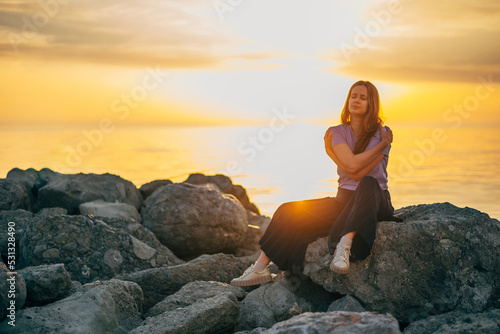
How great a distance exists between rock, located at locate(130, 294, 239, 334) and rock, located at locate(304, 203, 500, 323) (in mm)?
1192

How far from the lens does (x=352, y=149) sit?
6.62 m

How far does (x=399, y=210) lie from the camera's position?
7.07m

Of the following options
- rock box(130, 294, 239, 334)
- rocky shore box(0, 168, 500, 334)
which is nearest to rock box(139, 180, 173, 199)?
rocky shore box(0, 168, 500, 334)

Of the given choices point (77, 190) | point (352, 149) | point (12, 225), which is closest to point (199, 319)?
point (352, 149)

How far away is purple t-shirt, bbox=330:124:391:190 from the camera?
6453 mm

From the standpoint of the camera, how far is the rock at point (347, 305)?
5.87 meters

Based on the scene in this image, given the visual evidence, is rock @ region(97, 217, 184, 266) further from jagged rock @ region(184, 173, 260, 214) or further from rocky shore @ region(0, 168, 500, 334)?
jagged rock @ region(184, 173, 260, 214)

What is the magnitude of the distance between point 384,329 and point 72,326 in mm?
3176

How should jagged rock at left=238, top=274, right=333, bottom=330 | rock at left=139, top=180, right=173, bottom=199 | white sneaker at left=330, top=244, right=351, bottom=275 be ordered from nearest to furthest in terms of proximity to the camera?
white sneaker at left=330, top=244, right=351, bottom=275, jagged rock at left=238, top=274, right=333, bottom=330, rock at left=139, top=180, right=173, bottom=199

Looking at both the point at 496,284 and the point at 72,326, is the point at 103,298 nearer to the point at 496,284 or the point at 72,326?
the point at 72,326

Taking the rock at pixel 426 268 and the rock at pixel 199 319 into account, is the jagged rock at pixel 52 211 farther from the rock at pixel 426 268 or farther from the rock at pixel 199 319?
the rock at pixel 426 268

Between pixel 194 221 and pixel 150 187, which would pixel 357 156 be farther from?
pixel 150 187

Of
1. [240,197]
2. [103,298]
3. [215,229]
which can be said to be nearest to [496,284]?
[103,298]

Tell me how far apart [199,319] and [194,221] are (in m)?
3.91
